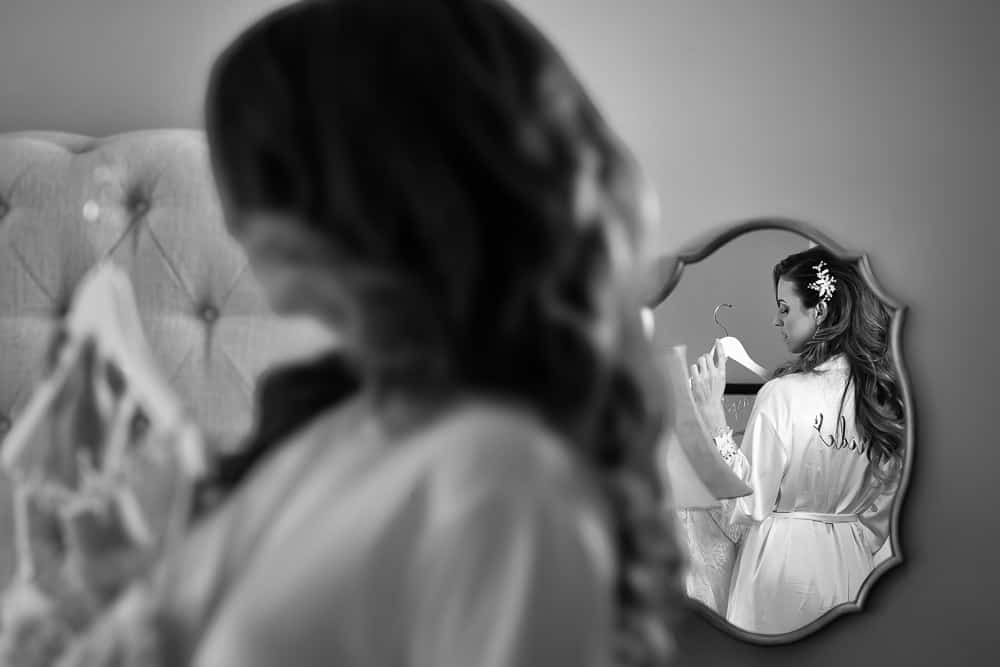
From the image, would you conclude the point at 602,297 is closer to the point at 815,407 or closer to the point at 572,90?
the point at 572,90

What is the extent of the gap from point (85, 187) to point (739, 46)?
984 millimetres

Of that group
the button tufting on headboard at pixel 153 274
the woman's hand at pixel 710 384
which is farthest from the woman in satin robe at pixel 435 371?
the woman's hand at pixel 710 384

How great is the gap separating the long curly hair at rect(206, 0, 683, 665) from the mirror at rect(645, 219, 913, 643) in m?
0.81

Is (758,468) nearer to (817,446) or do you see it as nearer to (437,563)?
(817,446)

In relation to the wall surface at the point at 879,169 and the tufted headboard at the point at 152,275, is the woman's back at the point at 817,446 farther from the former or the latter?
the tufted headboard at the point at 152,275

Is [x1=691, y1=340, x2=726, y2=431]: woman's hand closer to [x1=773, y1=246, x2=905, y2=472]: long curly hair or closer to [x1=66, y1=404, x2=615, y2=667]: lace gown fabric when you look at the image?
[x1=773, y1=246, x2=905, y2=472]: long curly hair

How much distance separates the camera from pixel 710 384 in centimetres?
137

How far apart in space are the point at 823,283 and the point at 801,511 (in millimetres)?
357

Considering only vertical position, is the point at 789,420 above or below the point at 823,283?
below

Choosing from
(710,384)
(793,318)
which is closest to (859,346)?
(793,318)

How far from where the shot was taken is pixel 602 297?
492 millimetres

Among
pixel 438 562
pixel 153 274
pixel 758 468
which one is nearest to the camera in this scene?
pixel 438 562

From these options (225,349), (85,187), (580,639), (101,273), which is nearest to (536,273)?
(580,639)

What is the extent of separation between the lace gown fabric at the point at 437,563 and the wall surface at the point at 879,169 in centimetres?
97
